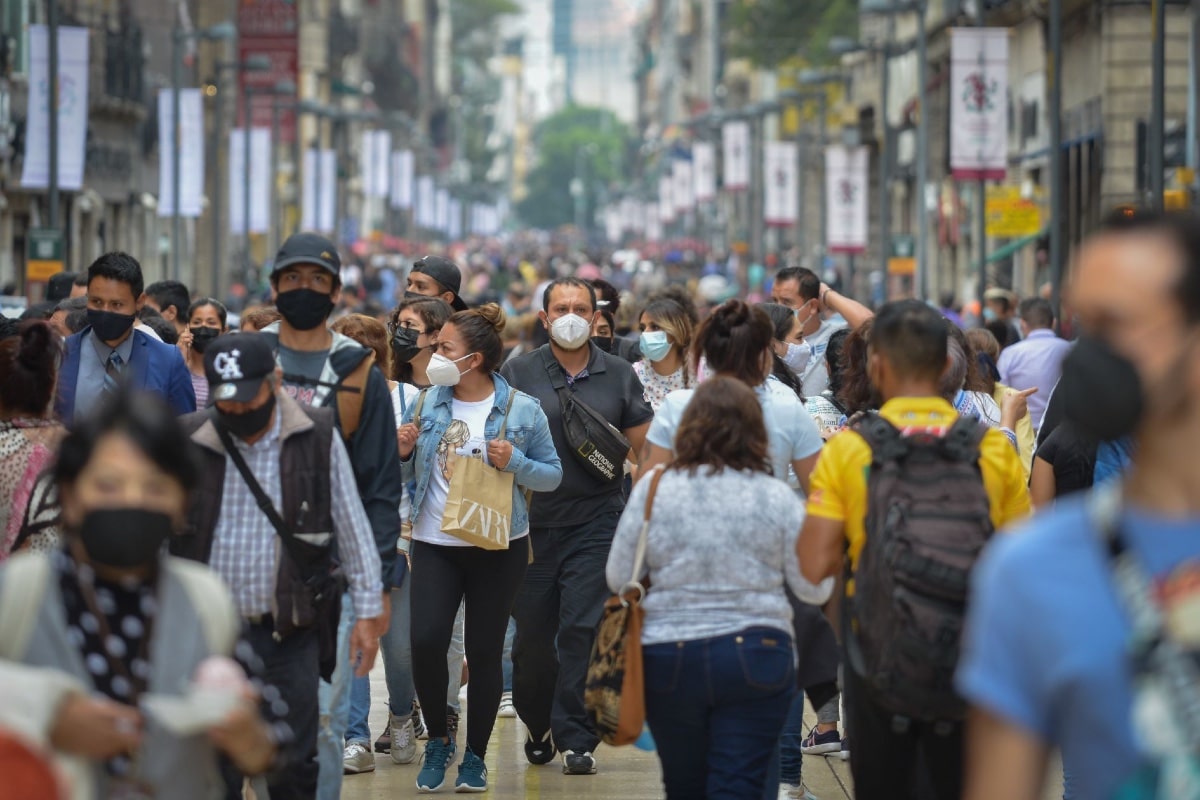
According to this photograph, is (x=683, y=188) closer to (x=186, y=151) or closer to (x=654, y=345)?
(x=186, y=151)

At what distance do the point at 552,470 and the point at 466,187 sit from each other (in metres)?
143

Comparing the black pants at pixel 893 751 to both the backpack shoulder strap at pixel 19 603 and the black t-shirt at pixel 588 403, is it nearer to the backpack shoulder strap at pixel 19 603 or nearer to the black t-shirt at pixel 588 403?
the backpack shoulder strap at pixel 19 603

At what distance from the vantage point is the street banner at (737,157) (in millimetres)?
60812

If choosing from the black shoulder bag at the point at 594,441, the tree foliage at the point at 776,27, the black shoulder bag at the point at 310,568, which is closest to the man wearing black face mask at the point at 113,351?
the black shoulder bag at the point at 594,441

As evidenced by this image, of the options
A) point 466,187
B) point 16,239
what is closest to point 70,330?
point 16,239

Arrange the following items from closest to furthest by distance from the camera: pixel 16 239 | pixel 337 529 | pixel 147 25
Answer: pixel 337 529 → pixel 16 239 → pixel 147 25

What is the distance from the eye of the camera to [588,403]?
9.55 m

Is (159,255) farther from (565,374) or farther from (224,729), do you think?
(224,729)

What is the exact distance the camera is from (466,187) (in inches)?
5930

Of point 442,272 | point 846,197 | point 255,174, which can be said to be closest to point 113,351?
point 442,272

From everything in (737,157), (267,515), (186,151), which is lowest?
(267,515)

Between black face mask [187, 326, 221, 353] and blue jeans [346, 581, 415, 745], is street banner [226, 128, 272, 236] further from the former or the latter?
blue jeans [346, 581, 415, 745]

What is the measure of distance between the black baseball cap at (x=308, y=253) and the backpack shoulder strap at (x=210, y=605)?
90.9 inches

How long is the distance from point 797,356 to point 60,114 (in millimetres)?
17655
